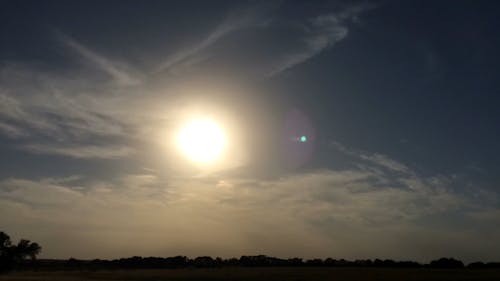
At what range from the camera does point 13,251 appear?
99875 mm

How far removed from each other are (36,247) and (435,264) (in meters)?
107

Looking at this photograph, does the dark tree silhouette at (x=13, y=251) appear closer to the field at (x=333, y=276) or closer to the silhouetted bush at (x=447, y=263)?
the field at (x=333, y=276)

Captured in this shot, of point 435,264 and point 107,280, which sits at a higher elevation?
point 435,264

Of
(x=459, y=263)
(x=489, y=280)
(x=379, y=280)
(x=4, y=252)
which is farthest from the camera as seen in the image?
(x=459, y=263)

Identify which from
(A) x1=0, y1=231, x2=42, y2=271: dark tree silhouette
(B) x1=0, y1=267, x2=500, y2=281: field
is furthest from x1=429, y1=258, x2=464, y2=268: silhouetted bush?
(A) x1=0, y1=231, x2=42, y2=271: dark tree silhouette

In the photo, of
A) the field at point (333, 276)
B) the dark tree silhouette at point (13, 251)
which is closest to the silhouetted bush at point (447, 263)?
the field at point (333, 276)

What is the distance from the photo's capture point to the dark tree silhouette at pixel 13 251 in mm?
99500

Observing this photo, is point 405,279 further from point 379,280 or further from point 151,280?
point 151,280

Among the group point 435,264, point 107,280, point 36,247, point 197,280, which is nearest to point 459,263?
point 435,264

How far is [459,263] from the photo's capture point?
501 ft

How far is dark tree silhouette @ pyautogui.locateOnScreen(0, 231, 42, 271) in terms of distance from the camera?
9950 centimetres

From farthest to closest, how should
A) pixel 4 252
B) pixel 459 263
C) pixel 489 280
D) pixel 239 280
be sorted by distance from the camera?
1. pixel 459 263
2. pixel 239 280
3. pixel 4 252
4. pixel 489 280

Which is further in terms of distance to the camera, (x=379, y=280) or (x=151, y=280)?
(x=151, y=280)

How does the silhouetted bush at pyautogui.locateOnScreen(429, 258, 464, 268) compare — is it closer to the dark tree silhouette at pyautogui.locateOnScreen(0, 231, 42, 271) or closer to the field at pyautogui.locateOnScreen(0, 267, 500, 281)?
the field at pyautogui.locateOnScreen(0, 267, 500, 281)
